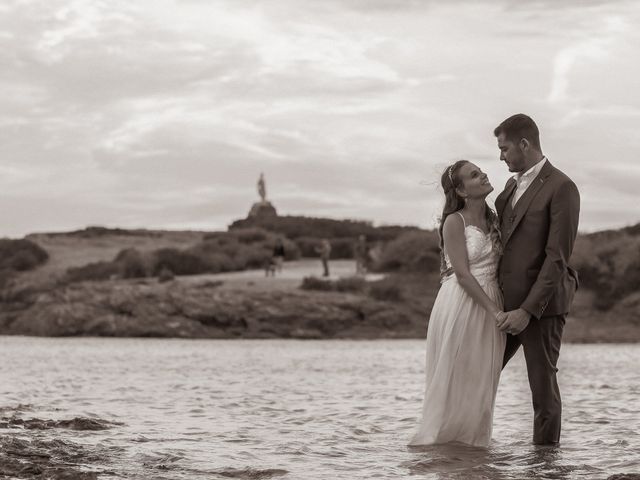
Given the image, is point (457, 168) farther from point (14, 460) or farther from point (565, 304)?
point (14, 460)

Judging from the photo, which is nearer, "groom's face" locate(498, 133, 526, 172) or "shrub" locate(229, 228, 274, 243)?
"groom's face" locate(498, 133, 526, 172)

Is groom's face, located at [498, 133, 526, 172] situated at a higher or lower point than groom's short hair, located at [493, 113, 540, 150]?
lower

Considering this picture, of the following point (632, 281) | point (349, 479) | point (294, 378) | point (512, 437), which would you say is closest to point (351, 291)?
point (632, 281)

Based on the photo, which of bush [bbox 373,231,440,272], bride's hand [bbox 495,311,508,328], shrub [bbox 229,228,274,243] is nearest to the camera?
bride's hand [bbox 495,311,508,328]

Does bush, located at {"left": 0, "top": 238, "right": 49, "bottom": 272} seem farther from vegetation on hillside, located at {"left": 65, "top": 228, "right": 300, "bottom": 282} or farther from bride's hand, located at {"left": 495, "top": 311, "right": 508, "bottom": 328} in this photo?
bride's hand, located at {"left": 495, "top": 311, "right": 508, "bottom": 328}

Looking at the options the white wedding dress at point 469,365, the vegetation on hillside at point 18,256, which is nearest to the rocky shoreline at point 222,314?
the vegetation on hillside at point 18,256

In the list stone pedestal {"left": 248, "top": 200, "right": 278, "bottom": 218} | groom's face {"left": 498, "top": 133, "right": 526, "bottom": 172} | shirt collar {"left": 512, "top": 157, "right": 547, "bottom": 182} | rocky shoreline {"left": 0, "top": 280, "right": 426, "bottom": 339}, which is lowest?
rocky shoreline {"left": 0, "top": 280, "right": 426, "bottom": 339}

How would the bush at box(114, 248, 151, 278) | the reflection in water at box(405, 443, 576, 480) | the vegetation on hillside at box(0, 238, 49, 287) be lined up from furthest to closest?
the vegetation on hillside at box(0, 238, 49, 287), the bush at box(114, 248, 151, 278), the reflection in water at box(405, 443, 576, 480)

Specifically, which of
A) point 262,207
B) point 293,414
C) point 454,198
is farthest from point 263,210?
point 454,198

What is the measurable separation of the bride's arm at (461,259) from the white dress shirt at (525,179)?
0.42 m

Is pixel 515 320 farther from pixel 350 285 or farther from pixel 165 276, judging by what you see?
pixel 165 276

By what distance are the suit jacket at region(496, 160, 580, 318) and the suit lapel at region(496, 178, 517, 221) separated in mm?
192

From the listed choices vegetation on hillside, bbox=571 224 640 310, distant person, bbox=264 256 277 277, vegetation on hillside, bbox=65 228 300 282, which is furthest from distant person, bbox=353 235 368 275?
vegetation on hillside, bbox=571 224 640 310

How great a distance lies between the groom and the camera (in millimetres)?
7707
